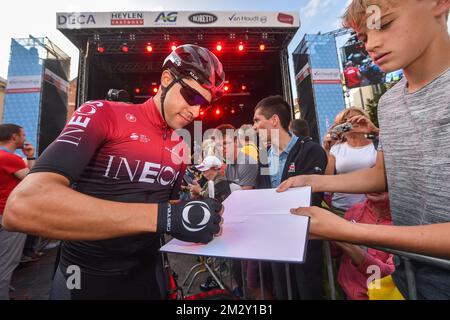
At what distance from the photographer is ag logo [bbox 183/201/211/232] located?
3.76ft

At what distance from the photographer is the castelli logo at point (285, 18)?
8893 mm

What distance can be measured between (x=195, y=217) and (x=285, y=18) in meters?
9.90

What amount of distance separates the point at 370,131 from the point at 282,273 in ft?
8.50

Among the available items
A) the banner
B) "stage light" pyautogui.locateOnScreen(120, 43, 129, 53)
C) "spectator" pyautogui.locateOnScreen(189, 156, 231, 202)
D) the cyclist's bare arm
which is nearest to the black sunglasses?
the cyclist's bare arm

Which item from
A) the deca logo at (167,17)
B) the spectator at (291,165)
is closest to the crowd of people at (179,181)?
the spectator at (291,165)

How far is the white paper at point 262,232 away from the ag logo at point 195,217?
4.7 inches

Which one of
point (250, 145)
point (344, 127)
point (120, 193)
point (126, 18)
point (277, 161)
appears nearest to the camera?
point (120, 193)

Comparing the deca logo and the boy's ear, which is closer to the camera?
the boy's ear

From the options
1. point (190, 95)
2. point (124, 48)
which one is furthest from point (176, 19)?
point (190, 95)

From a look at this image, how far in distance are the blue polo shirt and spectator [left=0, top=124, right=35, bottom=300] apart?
Result: 466 cm

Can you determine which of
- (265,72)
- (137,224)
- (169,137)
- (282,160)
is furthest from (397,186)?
(265,72)

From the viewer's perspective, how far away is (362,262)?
2170 millimetres

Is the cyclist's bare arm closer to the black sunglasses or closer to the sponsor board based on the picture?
the black sunglasses

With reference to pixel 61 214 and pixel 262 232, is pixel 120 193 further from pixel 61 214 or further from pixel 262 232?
pixel 262 232
